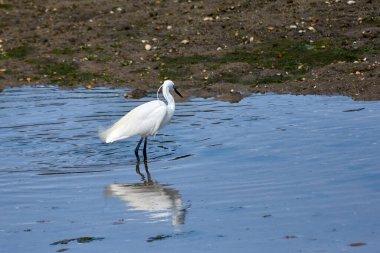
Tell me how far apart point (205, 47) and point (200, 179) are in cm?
844

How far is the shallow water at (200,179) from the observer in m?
8.38

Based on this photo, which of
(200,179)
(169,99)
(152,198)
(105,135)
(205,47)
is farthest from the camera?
(205,47)

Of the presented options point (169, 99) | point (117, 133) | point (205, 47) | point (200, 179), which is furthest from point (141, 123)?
point (205, 47)

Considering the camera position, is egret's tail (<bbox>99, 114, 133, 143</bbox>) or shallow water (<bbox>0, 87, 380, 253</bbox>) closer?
shallow water (<bbox>0, 87, 380, 253</bbox>)

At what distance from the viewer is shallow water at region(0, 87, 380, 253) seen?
8.38 m

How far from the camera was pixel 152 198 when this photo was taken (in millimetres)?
10086

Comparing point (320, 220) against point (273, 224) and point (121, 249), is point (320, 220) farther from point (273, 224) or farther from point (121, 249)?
point (121, 249)

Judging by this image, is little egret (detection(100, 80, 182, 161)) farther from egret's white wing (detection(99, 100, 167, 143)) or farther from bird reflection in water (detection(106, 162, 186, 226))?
bird reflection in water (detection(106, 162, 186, 226))

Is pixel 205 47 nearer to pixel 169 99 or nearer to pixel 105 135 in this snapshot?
pixel 169 99

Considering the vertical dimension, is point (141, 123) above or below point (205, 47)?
below

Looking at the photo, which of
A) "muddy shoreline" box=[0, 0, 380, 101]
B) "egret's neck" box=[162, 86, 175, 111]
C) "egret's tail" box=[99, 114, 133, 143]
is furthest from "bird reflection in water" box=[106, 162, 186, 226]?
"muddy shoreline" box=[0, 0, 380, 101]

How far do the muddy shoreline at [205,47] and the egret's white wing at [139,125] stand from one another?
9.91ft

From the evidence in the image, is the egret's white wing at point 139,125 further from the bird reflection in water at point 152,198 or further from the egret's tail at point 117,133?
the bird reflection in water at point 152,198

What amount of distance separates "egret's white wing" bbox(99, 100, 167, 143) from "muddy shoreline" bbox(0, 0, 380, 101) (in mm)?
3020
